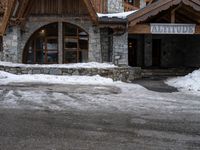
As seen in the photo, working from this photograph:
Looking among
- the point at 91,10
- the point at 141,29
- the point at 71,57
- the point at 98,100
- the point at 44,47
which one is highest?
the point at 91,10

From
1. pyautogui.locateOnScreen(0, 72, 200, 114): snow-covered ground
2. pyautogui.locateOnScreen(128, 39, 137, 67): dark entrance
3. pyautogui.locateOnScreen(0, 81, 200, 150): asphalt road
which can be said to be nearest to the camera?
pyautogui.locateOnScreen(0, 81, 200, 150): asphalt road

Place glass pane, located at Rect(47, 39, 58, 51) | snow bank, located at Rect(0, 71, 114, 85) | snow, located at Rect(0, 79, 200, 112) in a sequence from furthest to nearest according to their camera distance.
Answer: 1. glass pane, located at Rect(47, 39, 58, 51)
2. snow bank, located at Rect(0, 71, 114, 85)
3. snow, located at Rect(0, 79, 200, 112)

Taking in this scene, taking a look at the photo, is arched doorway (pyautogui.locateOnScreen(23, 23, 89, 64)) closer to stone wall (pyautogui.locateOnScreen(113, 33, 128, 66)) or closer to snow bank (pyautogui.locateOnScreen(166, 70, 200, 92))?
stone wall (pyautogui.locateOnScreen(113, 33, 128, 66))

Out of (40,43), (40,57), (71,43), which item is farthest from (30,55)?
(71,43)

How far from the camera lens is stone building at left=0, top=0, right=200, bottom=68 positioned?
19312mm

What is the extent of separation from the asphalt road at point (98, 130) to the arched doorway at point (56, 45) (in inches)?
486

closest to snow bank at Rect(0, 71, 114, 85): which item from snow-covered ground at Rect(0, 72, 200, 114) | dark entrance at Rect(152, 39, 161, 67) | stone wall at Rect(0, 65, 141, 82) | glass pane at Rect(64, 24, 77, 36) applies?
snow-covered ground at Rect(0, 72, 200, 114)

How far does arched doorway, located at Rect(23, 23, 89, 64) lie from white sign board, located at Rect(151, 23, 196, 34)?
14.3 ft

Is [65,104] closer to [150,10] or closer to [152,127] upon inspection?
[152,127]

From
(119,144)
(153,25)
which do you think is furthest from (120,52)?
(119,144)

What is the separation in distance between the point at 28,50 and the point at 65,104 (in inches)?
482

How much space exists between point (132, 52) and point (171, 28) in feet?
26.2

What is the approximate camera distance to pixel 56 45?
21.8m

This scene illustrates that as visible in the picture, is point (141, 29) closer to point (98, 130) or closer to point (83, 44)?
point (83, 44)
